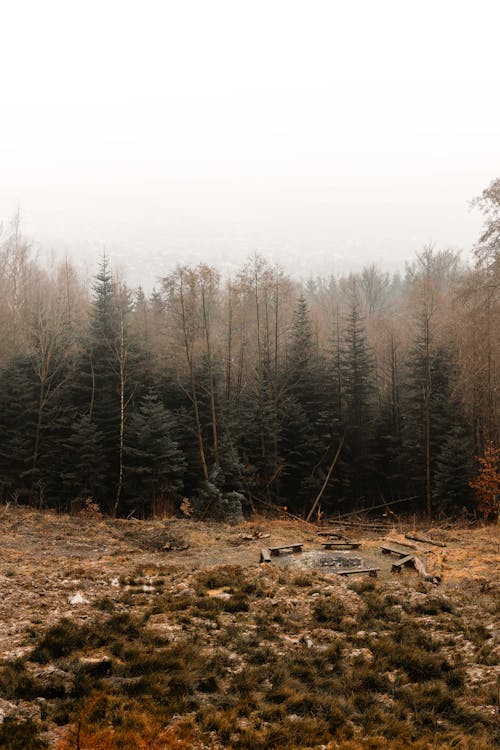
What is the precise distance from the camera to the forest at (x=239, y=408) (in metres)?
18.4

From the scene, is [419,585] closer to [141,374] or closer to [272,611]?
[272,611]

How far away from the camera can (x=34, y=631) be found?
594cm

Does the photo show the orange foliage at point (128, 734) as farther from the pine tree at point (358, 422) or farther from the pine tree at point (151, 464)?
the pine tree at point (358, 422)

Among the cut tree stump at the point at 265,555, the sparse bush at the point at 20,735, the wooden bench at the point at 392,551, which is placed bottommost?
the wooden bench at the point at 392,551

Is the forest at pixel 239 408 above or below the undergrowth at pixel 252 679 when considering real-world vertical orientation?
above

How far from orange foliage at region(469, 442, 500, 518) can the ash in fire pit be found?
386 inches

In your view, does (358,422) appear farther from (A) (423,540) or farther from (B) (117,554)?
(B) (117,554)

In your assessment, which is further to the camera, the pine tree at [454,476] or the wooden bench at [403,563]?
the pine tree at [454,476]

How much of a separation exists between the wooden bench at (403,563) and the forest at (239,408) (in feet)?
26.8

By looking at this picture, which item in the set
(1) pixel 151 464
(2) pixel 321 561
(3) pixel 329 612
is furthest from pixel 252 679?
(1) pixel 151 464

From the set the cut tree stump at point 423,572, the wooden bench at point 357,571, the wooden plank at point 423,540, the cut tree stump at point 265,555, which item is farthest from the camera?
the wooden plank at point 423,540

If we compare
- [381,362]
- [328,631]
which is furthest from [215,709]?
[381,362]

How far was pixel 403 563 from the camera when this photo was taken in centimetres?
983

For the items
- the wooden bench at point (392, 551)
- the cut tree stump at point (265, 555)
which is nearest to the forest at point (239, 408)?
the cut tree stump at point (265, 555)
